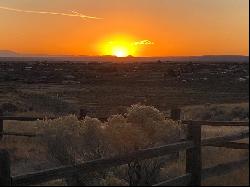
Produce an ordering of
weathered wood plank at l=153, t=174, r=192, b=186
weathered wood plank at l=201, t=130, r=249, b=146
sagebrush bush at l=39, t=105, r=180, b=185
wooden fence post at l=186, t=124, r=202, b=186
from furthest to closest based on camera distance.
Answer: sagebrush bush at l=39, t=105, r=180, b=185
weathered wood plank at l=201, t=130, r=249, b=146
wooden fence post at l=186, t=124, r=202, b=186
weathered wood plank at l=153, t=174, r=192, b=186

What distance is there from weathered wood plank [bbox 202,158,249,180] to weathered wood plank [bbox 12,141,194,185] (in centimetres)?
62

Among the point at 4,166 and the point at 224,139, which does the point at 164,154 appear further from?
the point at 4,166

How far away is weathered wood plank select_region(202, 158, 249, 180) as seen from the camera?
727 cm

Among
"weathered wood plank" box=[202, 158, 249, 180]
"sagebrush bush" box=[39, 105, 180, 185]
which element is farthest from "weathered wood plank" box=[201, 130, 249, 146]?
"sagebrush bush" box=[39, 105, 180, 185]

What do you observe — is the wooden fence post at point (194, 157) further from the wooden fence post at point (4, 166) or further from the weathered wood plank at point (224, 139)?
the wooden fence post at point (4, 166)

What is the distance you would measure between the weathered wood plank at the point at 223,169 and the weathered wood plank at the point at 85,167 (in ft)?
2.03

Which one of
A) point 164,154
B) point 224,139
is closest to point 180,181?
point 164,154

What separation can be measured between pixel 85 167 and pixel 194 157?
213 cm

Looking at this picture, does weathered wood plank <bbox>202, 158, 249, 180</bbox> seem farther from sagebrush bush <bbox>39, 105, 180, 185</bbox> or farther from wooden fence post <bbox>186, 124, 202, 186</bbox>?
sagebrush bush <bbox>39, 105, 180, 185</bbox>

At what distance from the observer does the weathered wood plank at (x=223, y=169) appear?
727 centimetres

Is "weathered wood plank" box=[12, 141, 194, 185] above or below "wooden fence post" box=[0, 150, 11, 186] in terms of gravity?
below

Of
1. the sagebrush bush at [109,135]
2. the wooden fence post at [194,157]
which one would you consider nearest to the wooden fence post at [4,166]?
the wooden fence post at [194,157]

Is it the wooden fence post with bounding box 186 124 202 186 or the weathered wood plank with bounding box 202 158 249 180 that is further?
the weathered wood plank with bounding box 202 158 249 180

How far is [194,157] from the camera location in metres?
7.15
